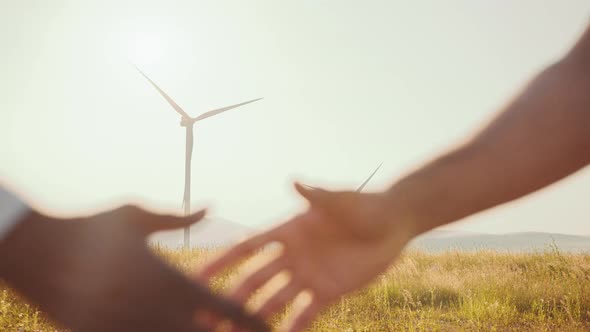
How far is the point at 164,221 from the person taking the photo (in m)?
1.68

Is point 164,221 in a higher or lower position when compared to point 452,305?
higher

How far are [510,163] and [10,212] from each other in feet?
6.03

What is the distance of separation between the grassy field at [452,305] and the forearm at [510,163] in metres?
2.54

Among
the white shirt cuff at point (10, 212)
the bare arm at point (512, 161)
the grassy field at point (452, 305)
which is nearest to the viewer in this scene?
the white shirt cuff at point (10, 212)

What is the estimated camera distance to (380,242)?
2014 millimetres

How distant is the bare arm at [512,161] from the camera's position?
2059 millimetres

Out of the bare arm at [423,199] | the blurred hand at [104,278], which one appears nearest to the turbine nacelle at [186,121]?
the bare arm at [423,199]

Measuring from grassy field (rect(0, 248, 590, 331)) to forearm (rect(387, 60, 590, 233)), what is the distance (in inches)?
100.0

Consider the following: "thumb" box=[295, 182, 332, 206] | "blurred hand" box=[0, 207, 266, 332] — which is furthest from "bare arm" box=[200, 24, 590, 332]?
"blurred hand" box=[0, 207, 266, 332]

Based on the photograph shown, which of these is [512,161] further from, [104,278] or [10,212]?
[10,212]

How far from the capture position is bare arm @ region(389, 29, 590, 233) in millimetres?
2059

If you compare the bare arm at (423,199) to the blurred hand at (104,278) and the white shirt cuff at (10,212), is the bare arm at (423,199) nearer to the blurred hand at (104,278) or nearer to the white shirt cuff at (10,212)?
the blurred hand at (104,278)

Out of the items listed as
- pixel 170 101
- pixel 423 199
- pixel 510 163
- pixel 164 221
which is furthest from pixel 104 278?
pixel 170 101

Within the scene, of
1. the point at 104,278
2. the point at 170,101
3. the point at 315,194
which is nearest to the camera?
the point at 104,278
